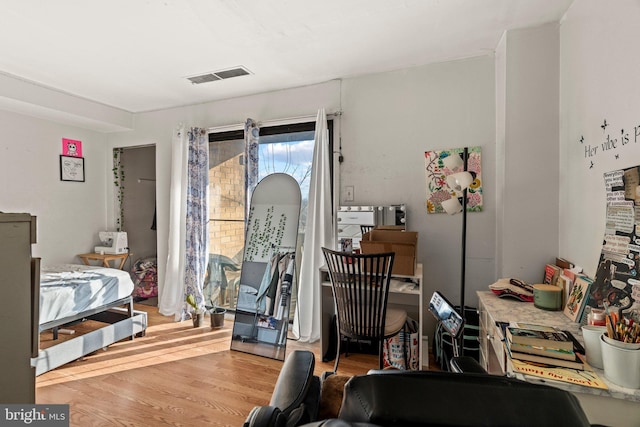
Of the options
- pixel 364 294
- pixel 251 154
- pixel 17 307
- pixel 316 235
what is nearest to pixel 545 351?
pixel 364 294

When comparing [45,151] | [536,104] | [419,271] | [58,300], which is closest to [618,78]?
[536,104]

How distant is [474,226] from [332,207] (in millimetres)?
1292

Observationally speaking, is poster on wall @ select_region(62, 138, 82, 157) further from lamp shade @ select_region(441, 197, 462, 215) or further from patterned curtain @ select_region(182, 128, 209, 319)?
lamp shade @ select_region(441, 197, 462, 215)

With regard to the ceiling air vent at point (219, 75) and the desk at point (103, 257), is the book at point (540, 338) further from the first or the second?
the desk at point (103, 257)

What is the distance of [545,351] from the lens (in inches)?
48.8

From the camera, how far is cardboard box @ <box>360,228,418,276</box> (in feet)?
7.81

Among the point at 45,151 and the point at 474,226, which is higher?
the point at 45,151

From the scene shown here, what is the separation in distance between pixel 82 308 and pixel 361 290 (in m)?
2.50

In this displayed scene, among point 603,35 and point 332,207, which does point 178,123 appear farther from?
point 603,35

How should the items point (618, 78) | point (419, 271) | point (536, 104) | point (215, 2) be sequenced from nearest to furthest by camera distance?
point (618, 78) → point (215, 2) → point (536, 104) → point (419, 271)

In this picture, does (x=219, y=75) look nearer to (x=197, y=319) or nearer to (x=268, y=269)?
(x=268, y=269)

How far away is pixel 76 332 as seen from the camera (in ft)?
10.8

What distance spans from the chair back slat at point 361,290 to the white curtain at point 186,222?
6.61ft

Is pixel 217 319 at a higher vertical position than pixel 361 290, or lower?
lower
